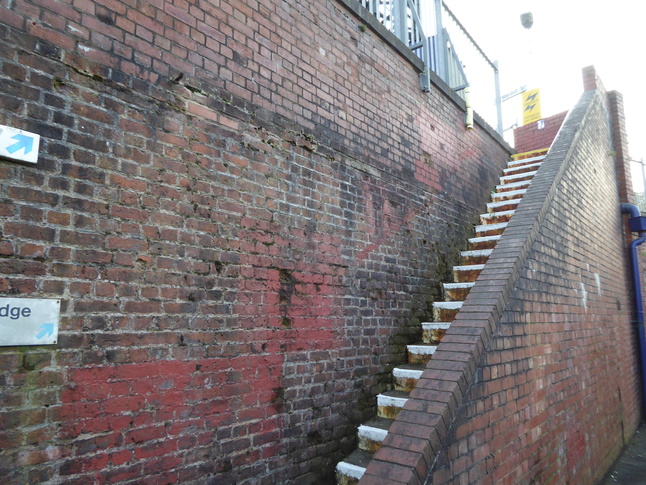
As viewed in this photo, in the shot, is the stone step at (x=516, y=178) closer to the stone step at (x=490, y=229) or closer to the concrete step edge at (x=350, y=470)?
the stone step at (x=490, y=229)

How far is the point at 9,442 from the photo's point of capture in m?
1.84

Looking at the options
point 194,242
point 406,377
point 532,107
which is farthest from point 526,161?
point 194,242

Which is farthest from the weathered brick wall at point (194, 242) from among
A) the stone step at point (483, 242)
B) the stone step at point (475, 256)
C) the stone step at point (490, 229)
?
the stone step at point (490, 229)

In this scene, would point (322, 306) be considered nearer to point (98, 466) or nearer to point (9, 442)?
point (98, 466)

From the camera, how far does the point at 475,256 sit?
498cm

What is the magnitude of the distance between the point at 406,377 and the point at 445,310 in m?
0.93

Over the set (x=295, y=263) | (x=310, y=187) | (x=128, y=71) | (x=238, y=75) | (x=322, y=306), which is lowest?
(x=322, y=306)

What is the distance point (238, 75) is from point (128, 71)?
0.82 m

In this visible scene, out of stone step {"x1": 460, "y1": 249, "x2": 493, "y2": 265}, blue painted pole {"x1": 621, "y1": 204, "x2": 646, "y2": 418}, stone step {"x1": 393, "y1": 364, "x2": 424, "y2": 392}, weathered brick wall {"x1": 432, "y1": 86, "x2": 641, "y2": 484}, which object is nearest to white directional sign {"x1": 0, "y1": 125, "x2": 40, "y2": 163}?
weathered brick wall {"x1": 432, "y1": 86, "x2": 641, "y2": 484}

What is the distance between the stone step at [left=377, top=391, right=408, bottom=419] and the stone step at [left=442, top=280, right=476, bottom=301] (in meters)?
1.32

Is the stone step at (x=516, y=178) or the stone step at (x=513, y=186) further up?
the stone step at (x=516, y=178)

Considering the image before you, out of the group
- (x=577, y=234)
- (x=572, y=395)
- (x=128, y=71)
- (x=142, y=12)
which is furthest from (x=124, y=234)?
(x=577, y=234)

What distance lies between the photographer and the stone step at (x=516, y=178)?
668cm

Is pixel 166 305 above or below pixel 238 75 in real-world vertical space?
below
